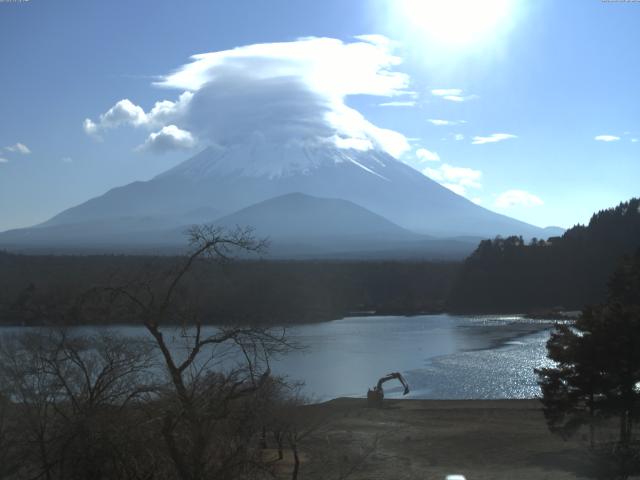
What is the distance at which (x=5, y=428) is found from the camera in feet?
21.4

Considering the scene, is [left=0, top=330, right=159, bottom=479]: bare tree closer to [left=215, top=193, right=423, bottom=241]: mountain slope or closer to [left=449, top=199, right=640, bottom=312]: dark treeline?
[left=449, top=199, right=640, bottom=312]: dark treeline

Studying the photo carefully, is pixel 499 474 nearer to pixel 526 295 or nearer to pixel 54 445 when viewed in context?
pixel 54 445

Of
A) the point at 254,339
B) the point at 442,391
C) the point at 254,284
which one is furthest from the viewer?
the point at 254,284

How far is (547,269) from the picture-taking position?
5578 cm

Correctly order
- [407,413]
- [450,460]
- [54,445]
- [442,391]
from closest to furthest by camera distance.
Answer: [54,445] → [450,460] → [407,413] → [442,391]

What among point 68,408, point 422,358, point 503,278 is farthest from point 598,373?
point 503,278

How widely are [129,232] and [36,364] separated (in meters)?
144

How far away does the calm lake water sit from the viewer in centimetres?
2223

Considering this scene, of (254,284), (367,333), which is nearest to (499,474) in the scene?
(254,284)

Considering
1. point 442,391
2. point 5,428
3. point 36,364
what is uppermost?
point 36,364

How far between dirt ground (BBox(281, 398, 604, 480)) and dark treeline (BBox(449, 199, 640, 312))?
37.3m

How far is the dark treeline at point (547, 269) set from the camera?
176 feet

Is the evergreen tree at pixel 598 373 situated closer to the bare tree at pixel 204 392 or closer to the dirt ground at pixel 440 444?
the dirt ground at pixel 440 444

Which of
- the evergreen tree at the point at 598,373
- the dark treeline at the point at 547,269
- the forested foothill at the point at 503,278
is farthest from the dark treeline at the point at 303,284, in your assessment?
the evergreen tree at the point at 598,373
